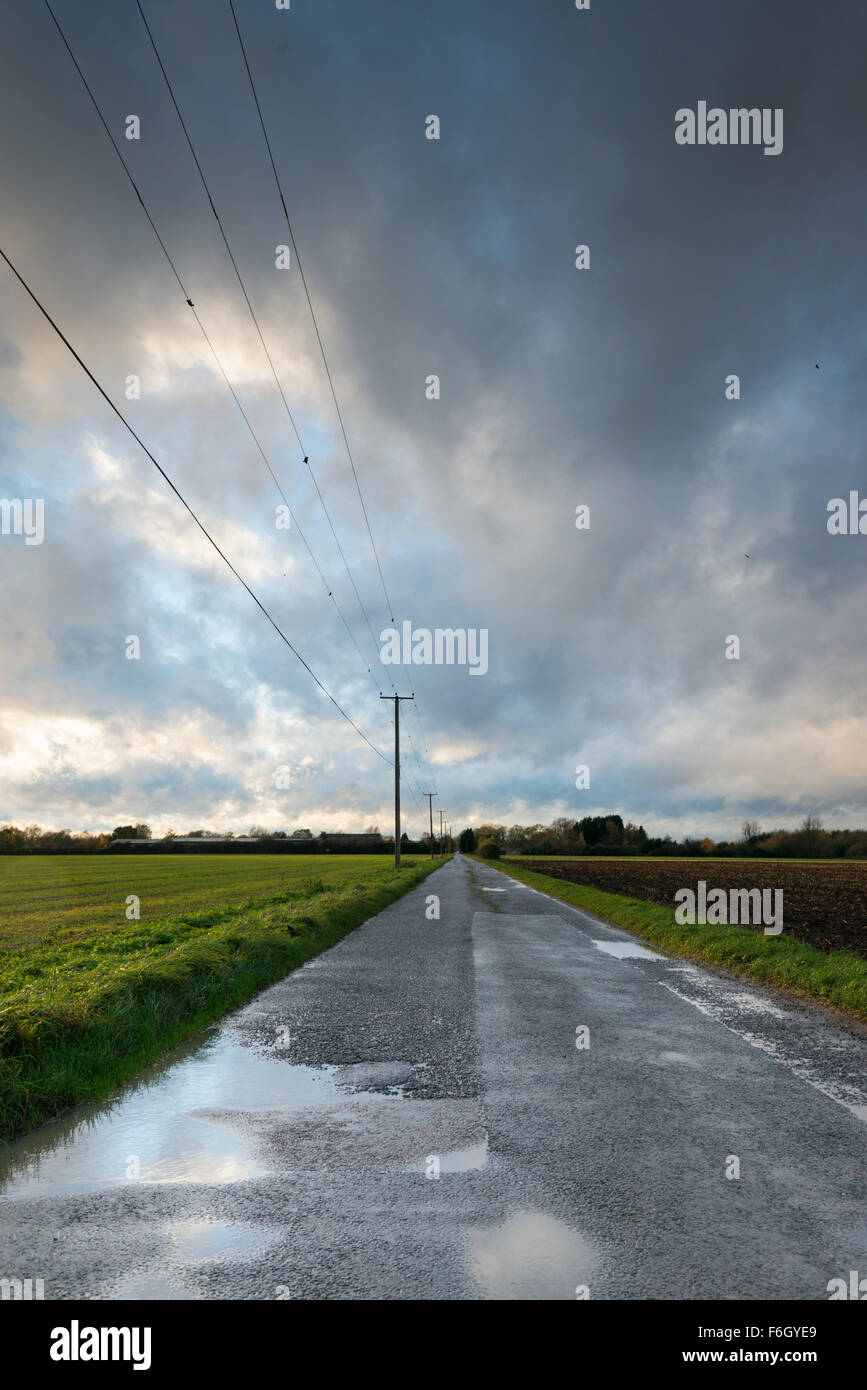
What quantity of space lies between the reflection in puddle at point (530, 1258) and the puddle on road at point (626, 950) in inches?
385

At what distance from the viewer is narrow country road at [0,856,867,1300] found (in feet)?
10.4

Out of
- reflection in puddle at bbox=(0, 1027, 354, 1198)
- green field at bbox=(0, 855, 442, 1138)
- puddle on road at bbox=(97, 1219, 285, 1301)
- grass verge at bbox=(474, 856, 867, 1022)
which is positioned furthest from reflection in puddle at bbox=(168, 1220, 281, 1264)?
grass verge at bbox=(474, 856, 867, 1022)

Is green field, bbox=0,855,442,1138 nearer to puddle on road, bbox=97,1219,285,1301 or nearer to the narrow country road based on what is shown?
the narrow country road

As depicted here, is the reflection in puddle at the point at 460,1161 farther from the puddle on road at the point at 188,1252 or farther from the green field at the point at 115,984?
the green field at the point at 115,984

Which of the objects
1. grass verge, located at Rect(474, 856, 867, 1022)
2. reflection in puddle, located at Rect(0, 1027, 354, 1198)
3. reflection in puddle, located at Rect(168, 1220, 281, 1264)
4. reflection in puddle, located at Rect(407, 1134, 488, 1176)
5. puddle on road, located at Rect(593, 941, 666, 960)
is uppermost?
reflection in puddle, located at Rect(168, 1220, 281, 1264)

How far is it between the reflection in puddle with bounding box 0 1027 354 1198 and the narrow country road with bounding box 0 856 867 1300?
0.07 ft

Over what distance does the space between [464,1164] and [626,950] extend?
10368 millimetres

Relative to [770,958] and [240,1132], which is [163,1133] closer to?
[240,1132]

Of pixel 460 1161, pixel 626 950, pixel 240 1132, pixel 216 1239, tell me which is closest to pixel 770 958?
pixel 626 950

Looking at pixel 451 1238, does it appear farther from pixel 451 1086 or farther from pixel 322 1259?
pixel 451 1086

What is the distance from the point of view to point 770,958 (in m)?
11.6
